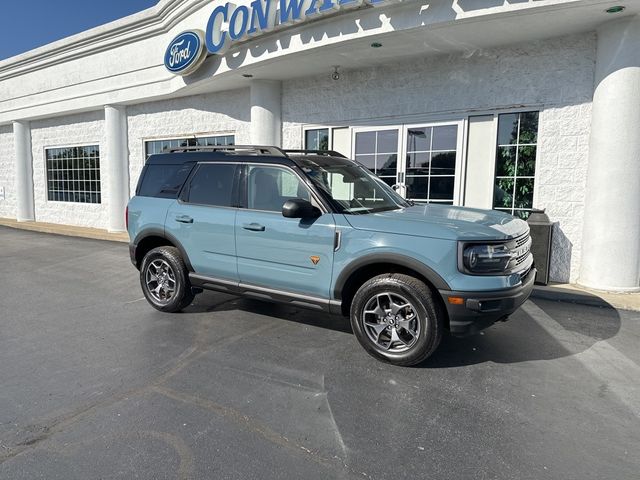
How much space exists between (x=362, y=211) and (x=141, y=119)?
10611 mm

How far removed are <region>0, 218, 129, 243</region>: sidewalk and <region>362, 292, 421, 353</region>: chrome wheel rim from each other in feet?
31.9

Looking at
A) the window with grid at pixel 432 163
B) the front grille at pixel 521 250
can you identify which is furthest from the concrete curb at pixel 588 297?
the front grille at pixel 521 250

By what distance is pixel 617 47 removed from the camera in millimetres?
6355

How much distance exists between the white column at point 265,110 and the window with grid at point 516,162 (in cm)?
479

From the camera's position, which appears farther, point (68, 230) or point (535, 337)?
point (68, 230)

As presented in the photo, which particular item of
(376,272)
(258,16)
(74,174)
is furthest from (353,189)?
(74,174)

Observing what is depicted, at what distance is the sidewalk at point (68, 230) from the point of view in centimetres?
1269

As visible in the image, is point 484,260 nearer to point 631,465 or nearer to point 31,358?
point 631,465

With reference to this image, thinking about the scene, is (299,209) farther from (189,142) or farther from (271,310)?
(189,142)

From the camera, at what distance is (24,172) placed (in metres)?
16.8

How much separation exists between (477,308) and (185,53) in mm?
8985

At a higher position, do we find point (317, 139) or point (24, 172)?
point (317, 139)

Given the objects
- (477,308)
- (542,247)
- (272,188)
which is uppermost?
(272,188)

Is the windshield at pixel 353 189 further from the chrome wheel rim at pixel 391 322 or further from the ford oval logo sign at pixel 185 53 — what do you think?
the ford oval logo sign at pixel 185 53
